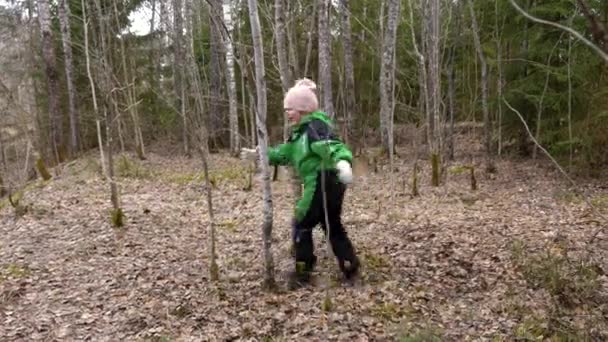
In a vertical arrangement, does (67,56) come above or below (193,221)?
above

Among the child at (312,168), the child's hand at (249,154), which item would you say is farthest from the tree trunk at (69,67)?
the child at (312,168)

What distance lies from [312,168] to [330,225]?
0.58 m

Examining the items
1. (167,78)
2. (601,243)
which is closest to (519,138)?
(601,243)

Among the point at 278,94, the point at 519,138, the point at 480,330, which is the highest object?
the point at 278,94

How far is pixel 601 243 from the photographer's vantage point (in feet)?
17.9

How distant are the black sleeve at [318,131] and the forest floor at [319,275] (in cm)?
125

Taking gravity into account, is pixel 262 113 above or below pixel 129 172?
above

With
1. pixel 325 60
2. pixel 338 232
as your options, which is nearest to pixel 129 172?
pixel 325 60

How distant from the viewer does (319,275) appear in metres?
4.79

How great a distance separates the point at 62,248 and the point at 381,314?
13.9 ft

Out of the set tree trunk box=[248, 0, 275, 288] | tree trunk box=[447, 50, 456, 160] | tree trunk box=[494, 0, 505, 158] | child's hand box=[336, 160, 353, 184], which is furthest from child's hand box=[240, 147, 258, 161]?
tree trunk box=[447, 50, 456, 160]

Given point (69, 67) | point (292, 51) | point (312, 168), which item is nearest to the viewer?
point (312, 168)

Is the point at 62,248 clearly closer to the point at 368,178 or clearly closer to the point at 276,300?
the point at 276,300

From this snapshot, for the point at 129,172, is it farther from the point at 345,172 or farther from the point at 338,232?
the point at 345,172
